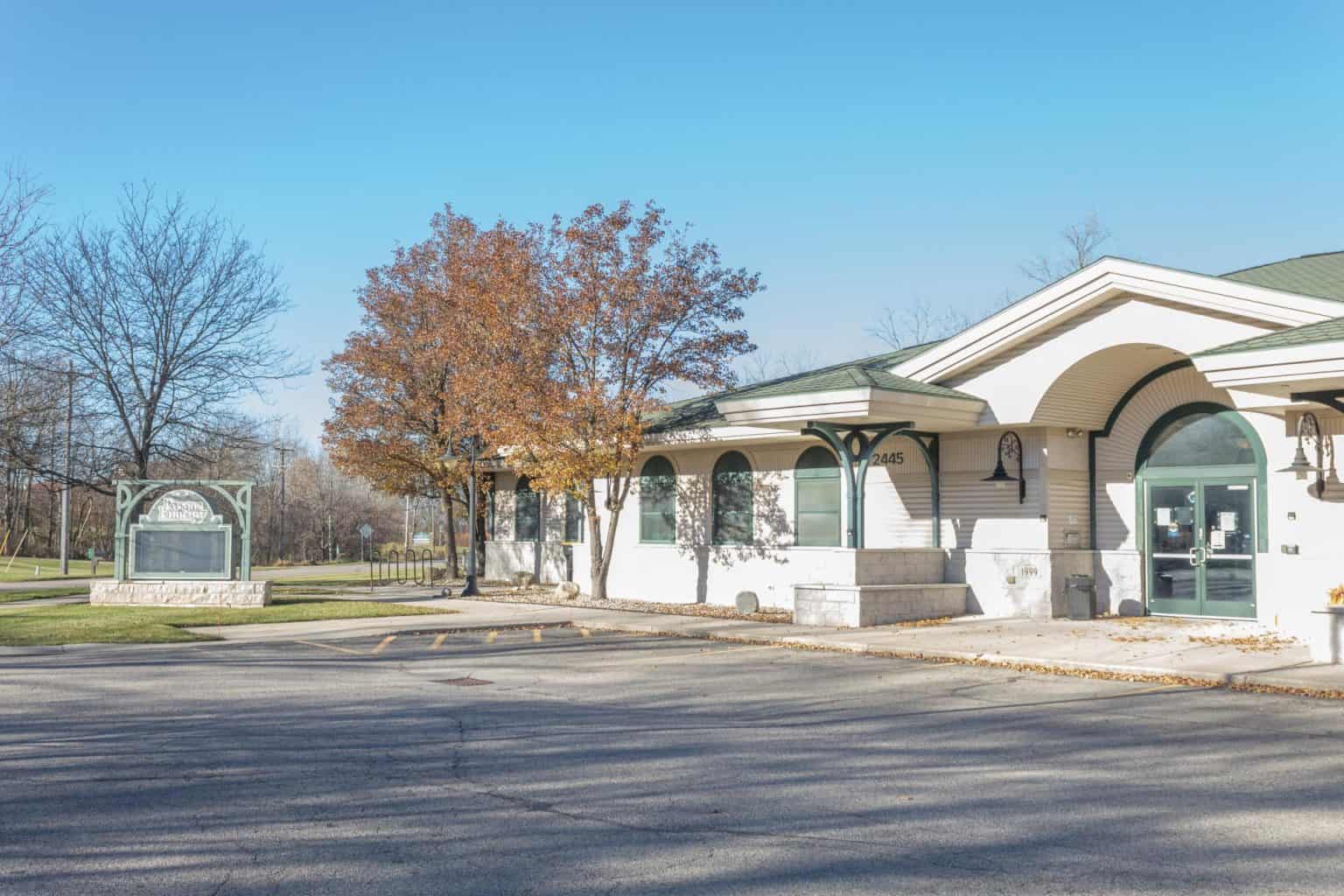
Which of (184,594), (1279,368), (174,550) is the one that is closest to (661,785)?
(1279,368)

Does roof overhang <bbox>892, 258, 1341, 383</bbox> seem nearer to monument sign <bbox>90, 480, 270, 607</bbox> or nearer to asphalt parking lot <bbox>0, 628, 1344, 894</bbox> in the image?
asphalt parking lot <bbox>0, 628, 1344, 894</bbox>

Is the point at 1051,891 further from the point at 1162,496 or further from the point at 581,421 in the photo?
the point at 581,421

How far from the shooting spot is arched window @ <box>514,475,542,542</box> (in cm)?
3133

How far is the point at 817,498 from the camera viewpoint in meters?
22.2

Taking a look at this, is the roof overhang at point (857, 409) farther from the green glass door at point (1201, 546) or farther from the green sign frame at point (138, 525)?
the green sign frame at point (138, 525)

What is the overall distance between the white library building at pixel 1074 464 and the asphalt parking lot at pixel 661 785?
5.62 meters

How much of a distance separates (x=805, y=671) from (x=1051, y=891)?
8.64 metres

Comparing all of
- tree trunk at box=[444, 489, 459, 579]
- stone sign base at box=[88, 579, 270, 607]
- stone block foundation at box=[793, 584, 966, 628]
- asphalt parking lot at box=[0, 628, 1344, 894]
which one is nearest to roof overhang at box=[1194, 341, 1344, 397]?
asphalt parking lot at box=[0, 628, 1344, 894]

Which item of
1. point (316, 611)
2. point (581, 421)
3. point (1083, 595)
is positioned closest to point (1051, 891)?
point (1083, 595)

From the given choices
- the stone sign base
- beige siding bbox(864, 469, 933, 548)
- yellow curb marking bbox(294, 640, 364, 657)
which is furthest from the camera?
the stone sign base

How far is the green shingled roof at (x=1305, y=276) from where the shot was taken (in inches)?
667

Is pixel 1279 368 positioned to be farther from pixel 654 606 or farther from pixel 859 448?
pixel 654 606

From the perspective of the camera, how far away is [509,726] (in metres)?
10.1

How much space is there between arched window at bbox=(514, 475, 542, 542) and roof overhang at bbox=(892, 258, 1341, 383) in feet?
45.2
